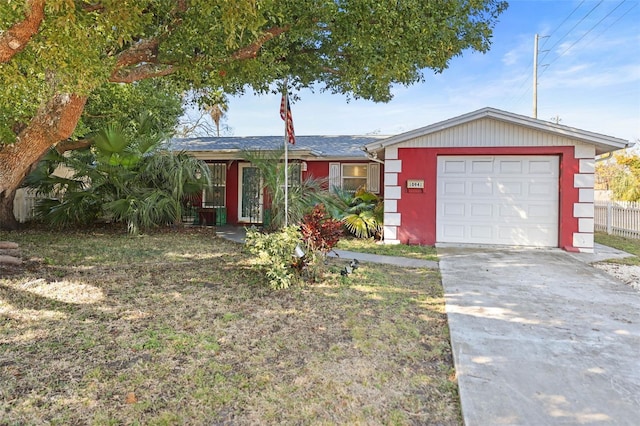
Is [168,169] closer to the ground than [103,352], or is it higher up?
higher up

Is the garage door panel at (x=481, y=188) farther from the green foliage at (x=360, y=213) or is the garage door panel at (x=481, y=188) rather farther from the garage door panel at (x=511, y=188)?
the green foliage at (x=360, y=213)

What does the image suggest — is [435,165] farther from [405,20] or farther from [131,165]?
[131,165]

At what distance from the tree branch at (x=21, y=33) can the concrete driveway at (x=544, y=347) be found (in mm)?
5549

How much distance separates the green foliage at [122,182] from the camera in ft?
30.6

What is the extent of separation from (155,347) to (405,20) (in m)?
5.52

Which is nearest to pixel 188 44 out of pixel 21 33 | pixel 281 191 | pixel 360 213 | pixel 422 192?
pixel 21 33

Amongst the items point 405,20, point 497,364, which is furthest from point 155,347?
point 405,20

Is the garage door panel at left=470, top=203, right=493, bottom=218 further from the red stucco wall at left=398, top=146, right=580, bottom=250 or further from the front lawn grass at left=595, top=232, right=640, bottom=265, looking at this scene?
the front lawn grass at left=595, top=232, right=640, bottom=265

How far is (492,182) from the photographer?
9.02 metres

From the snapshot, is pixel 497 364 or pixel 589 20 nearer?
pixel 497 364

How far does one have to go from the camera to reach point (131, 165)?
9.45 m

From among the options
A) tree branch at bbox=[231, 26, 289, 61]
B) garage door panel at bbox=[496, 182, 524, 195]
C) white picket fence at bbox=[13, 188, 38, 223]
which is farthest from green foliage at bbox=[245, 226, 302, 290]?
white picket fence at bbox=[13, 188, 38, 223]

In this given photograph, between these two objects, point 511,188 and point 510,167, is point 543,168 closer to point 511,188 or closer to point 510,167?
point 510,167

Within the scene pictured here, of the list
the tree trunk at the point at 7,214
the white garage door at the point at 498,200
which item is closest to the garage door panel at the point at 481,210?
the white garage door at the point at 498,200
